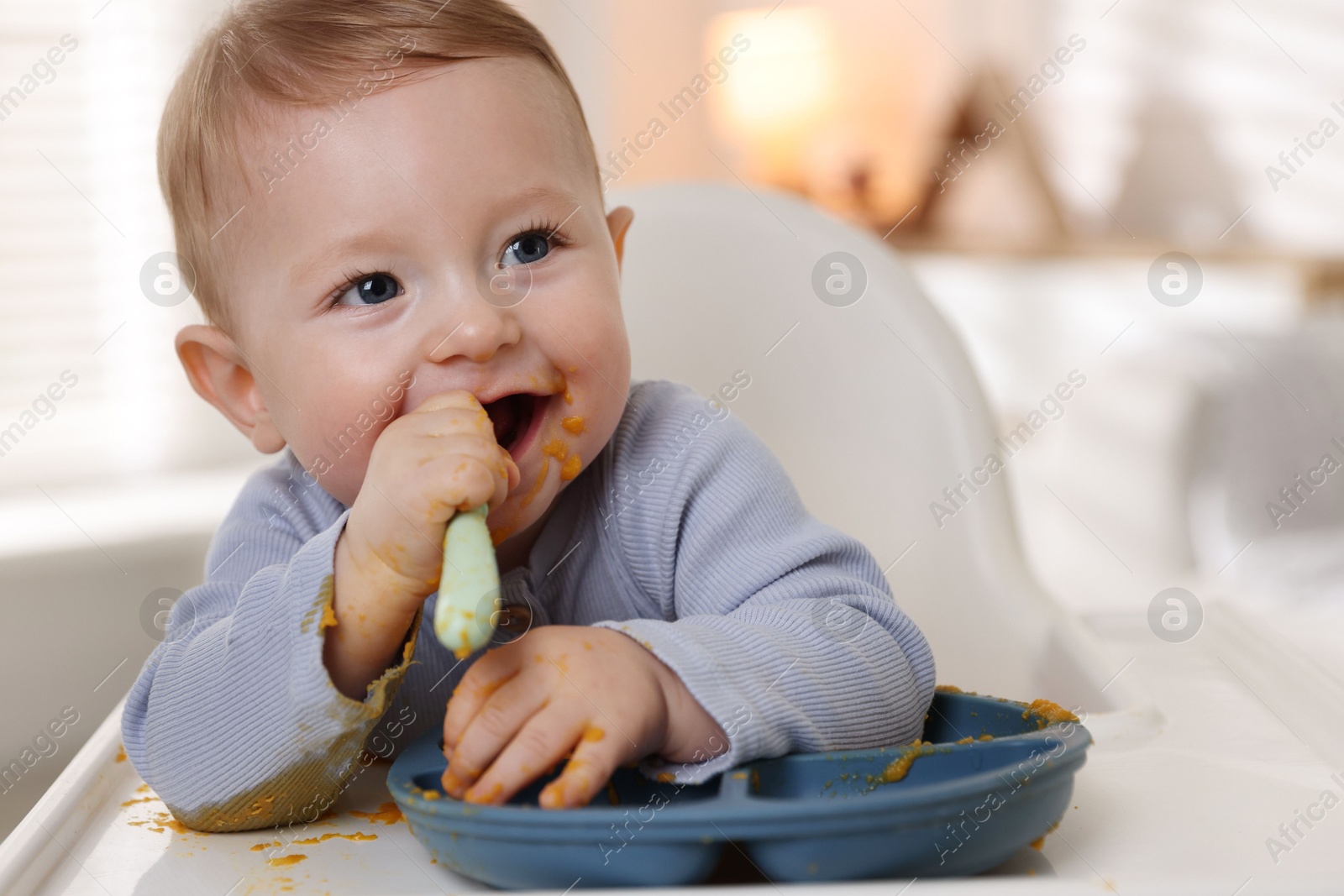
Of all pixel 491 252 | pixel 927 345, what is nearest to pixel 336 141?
pixel 491 252

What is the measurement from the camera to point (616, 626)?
51cm

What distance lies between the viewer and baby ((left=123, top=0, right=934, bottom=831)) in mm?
491

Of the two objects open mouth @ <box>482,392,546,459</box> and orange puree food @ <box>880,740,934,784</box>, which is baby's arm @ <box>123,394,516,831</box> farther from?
orange puree food @ <box>880,740,934,784</box>

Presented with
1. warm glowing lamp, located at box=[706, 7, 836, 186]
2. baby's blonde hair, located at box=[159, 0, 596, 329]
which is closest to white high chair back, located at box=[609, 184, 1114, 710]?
baby's blonde hair, located at box=[159, 0, 596, 329]

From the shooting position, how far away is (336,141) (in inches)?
23.1

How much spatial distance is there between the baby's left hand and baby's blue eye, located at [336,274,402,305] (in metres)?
0.19

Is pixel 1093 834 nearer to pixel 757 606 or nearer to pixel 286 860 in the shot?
pixel 757 606

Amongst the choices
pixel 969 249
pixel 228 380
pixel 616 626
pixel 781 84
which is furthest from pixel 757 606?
pixel 781 84

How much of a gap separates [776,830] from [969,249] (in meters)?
3.04

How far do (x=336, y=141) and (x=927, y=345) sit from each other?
1.60ft

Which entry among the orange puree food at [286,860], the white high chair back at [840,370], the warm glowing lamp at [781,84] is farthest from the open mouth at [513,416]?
the warm glowing lamp at [781,84]

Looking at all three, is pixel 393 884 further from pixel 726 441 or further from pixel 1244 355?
pixel 1244 355

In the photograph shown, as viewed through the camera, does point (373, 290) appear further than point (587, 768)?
Yes

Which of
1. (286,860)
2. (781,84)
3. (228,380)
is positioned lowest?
(286,860)
